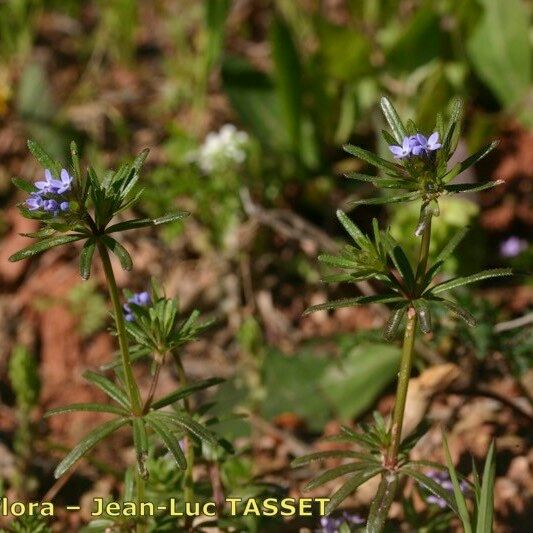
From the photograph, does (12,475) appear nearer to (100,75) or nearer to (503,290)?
(503,290)

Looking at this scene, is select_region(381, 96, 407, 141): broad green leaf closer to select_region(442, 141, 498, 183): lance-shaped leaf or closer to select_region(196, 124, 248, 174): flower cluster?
select_region(442, 141, 498, 183): lance-shaped leaf

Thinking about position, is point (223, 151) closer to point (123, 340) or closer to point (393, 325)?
point (123, 340)

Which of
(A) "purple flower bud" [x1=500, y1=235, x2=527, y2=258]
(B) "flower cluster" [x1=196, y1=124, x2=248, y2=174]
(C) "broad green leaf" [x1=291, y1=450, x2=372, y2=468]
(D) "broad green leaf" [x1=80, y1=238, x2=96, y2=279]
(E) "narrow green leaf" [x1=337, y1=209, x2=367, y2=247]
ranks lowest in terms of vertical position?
(C) "broad green leaf" [x1=291, y1=450, x2=372, y2=468]

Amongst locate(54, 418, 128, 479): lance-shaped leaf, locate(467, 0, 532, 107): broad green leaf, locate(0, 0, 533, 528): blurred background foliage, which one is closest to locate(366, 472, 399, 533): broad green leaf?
locate(54, 418, 128, 479): lance-shaped leaf

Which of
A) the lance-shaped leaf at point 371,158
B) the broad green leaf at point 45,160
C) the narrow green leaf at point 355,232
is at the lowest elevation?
the narrow green leaf at point 355,232

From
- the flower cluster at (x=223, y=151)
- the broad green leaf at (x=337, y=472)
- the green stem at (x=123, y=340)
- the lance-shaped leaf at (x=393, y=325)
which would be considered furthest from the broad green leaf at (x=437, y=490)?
the flower cluster at (x=223, y=151)

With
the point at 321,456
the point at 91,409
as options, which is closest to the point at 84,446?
the point at 91,409

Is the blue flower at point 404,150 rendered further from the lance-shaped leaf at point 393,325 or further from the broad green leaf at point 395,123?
the lance-shaped leaf at point 393,325
